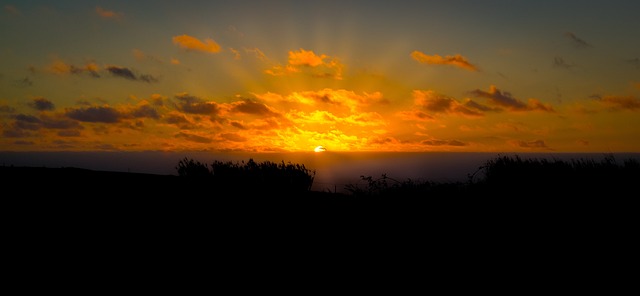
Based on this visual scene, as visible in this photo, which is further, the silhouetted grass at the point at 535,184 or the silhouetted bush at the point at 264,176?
the silhouetted bush at the point at 264,176

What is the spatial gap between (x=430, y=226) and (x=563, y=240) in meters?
2.32

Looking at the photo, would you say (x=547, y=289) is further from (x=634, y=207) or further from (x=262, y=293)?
(x=262, y=293)

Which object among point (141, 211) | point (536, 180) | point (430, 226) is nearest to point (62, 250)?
point (141, 211)

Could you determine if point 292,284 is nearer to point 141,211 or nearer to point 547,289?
point 547,289

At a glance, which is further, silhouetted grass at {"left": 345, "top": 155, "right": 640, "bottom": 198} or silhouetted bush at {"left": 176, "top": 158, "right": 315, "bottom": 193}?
silhouetted bush at {"left": 176, "top": 158, "right": 315, "bottom": 193}

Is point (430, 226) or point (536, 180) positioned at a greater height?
point (536, 180)

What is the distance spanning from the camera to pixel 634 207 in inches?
372

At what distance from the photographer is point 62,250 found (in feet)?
33.9

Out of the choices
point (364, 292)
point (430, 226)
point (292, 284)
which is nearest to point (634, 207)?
point (430, 226)

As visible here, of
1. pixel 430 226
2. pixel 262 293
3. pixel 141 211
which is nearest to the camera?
pixel 262 293

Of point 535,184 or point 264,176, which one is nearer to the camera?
point 535,184

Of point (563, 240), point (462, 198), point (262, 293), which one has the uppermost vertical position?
point (462, 198)

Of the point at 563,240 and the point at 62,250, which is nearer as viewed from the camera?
the point at 563,240

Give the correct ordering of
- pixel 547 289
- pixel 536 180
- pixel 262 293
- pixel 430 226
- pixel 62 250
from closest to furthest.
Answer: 1. pixel 547 289
2. pixel 262 293
3. pixel 430 226
4. pixel 62 250
5. pixel 536 180
